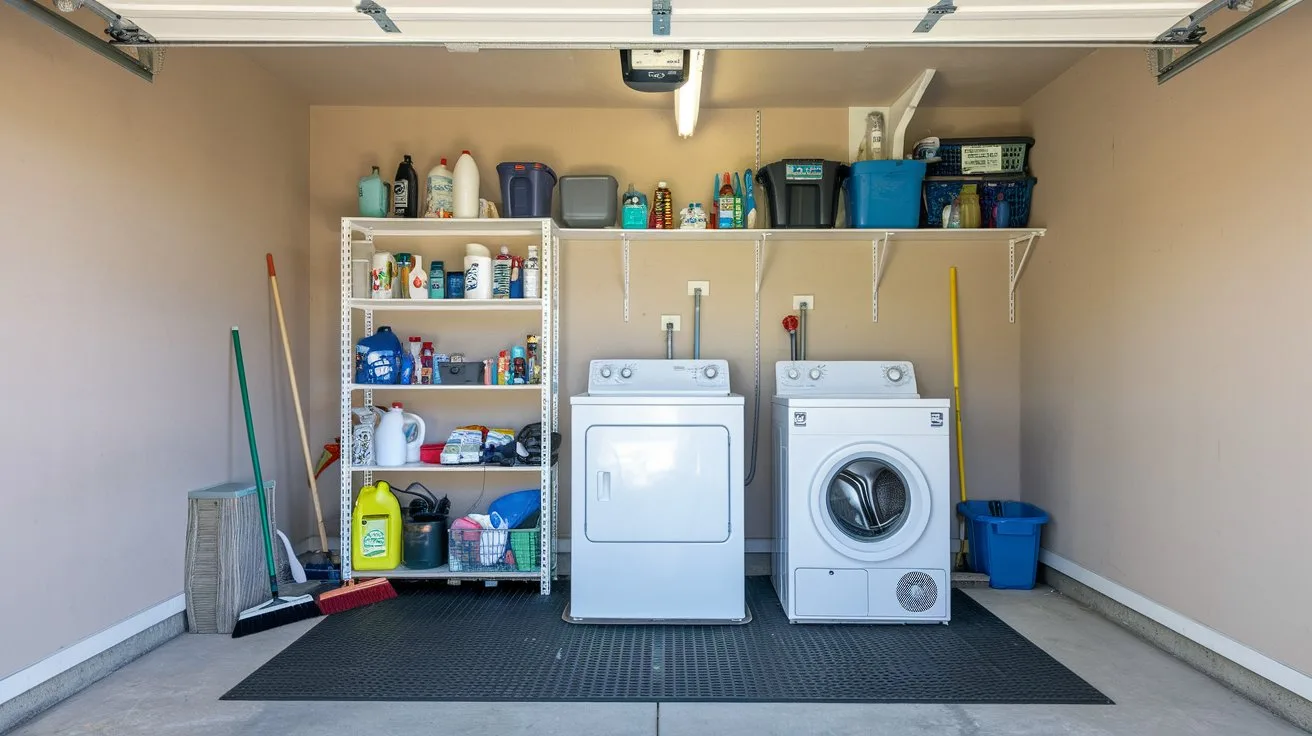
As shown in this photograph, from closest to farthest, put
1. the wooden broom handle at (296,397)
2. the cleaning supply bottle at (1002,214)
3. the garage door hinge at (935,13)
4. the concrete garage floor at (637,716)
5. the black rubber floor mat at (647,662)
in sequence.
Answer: the garage door hinge at (935,13) → the concrete garage floor at (637,716) → the black rubber floor mat at (647,662) → the wooden broom handle at (296,397) → the cleaning supply bottle at (1002,214)

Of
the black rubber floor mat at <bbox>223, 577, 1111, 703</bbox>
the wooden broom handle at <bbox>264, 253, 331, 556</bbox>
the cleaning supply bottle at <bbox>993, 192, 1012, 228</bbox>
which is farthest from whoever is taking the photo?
the cleaning supply bottle at <bbox>993, 192, 1012, 228</bbox>

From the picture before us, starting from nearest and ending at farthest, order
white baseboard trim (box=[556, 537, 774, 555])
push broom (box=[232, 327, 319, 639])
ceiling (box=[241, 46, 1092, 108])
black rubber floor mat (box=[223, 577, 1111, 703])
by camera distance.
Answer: black rubber floor mat (box=[223, 577, 1111, 703]), push broom (box=[232, 327, 319, 639]), ceiling (box=[241, 46, 1092, 108]), white baseboard trim (box=[556, 537, 774, 555])

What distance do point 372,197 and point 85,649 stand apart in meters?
2.19

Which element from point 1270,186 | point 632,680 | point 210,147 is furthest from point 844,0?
point 210,147

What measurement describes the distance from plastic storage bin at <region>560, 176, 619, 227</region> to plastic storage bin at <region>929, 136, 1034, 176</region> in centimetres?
168

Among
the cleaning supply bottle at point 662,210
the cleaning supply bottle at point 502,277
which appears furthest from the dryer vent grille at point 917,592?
the cleaning supply bottle at point 502,277

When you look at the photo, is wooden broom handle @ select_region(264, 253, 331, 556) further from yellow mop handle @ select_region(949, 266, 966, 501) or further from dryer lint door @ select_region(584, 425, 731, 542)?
yellow mop handle @ select_region(949, 266, 966, 501)

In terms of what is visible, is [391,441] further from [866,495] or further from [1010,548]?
[1010,548]

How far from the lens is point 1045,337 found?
370 cm

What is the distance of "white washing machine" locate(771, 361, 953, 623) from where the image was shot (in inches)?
119

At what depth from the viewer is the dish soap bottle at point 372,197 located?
365 cm

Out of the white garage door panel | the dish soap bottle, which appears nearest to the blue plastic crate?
the white garage door panel

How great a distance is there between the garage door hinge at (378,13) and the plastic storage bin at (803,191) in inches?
83.3

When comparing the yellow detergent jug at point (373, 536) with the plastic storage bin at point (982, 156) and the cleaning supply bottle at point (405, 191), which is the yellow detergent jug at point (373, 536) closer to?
the cleaning supply bottle at point (405, 191)
